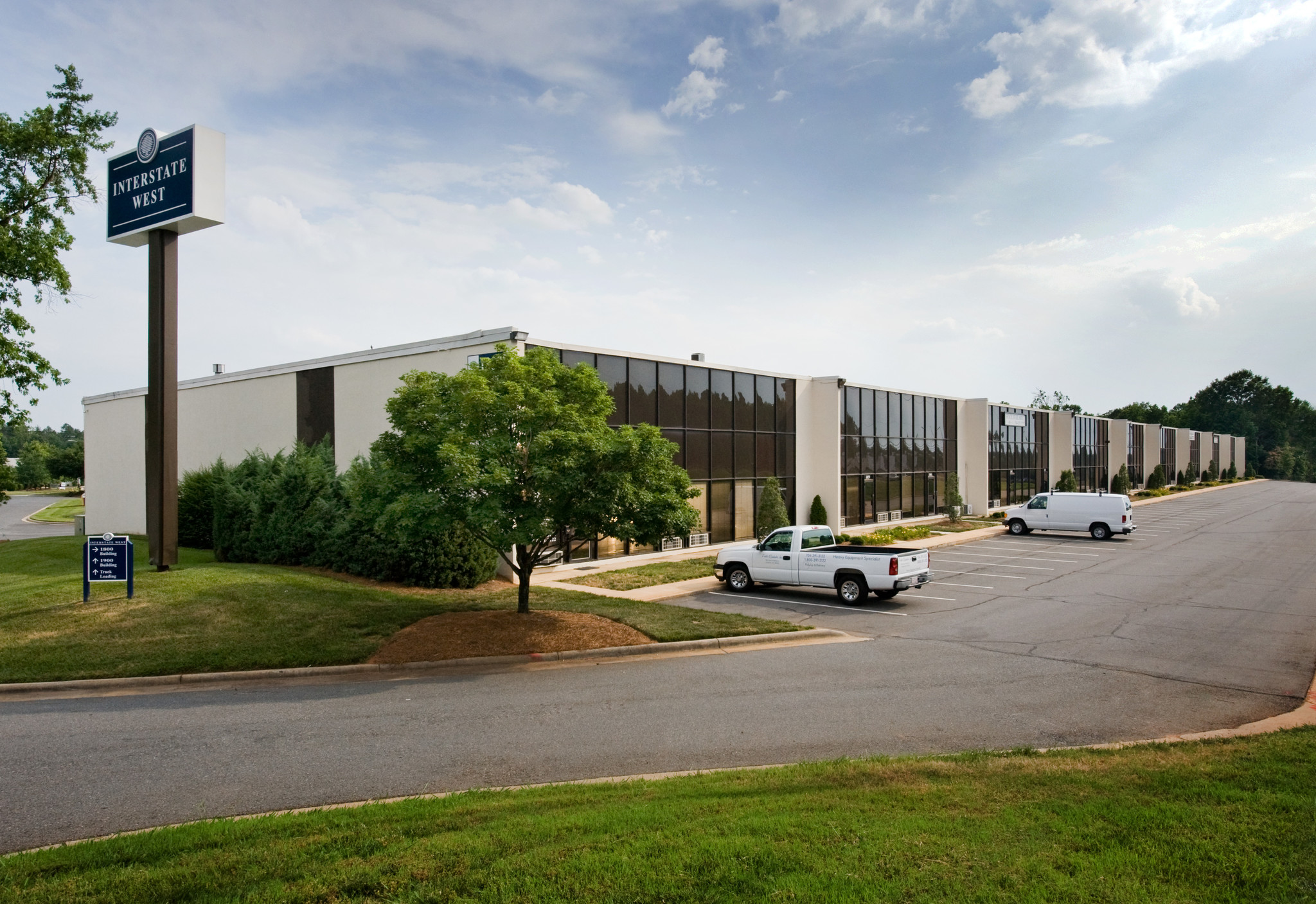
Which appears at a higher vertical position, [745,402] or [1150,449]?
[745,402]

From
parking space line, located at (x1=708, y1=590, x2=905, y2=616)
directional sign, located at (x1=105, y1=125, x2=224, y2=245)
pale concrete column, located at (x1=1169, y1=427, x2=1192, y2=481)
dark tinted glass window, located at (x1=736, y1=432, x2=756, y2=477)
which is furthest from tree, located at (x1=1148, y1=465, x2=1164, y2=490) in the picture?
directional sign, located at (x1=105, y1=125, x2=224, y2=245)

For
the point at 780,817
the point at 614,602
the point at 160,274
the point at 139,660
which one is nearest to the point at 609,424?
the point at 614,602

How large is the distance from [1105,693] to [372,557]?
16013mm

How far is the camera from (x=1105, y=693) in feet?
33.7

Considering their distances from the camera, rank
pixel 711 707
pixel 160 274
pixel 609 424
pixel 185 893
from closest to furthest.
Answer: pixel 185 893, pixel 711 707, pixel 160 274, pixel 609 424

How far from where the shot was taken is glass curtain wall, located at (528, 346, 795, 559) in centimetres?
2403

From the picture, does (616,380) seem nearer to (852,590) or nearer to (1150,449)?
(852,590)

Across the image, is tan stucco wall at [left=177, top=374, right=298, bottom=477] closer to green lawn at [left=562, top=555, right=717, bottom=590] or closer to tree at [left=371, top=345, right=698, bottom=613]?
green lawn at [left=562, top=555, right=717, bottom=590]

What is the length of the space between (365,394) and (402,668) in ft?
44.6

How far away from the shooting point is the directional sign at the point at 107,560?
45.9ft

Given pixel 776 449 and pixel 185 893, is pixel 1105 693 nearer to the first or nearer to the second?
pixel 185 893

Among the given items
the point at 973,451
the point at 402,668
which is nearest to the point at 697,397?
the point at 402,668

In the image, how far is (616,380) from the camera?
23766 mm

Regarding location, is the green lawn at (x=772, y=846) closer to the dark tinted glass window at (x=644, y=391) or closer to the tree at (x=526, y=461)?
the tree at (x=526, y=461)
